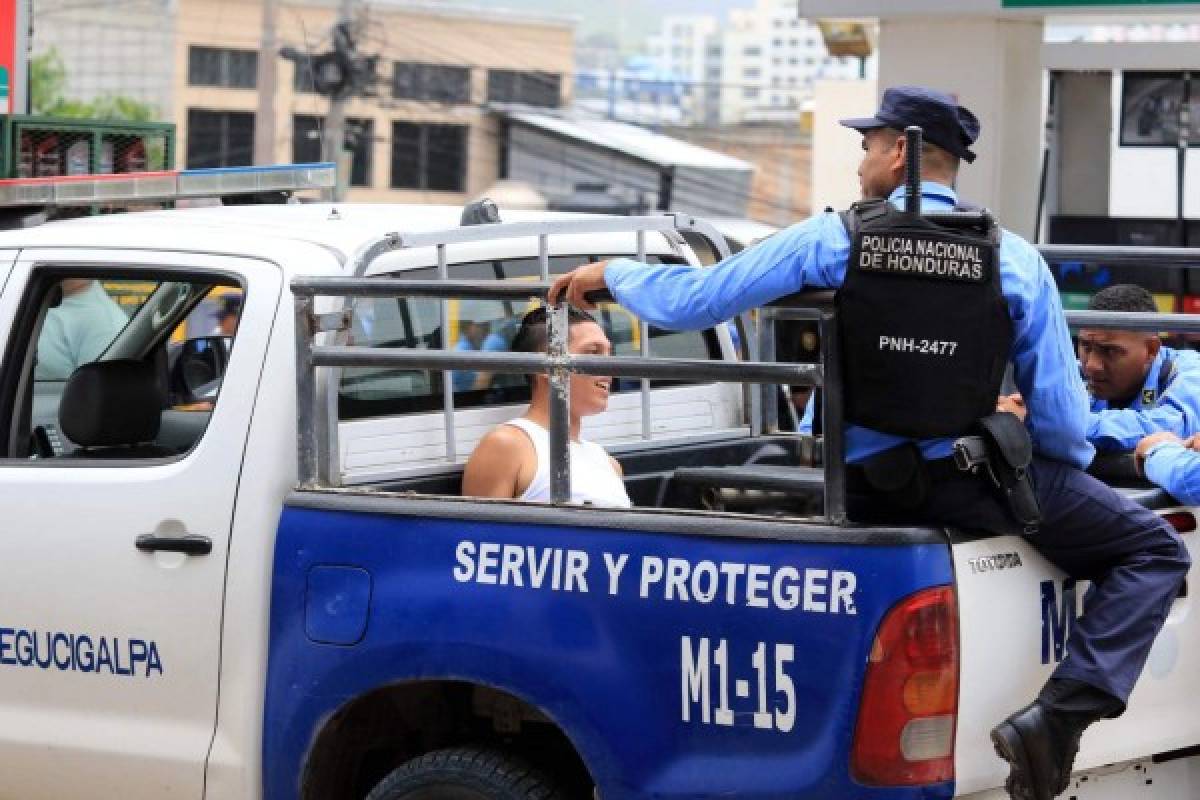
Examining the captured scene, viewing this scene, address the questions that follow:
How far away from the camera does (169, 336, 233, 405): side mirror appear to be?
589 centimetres

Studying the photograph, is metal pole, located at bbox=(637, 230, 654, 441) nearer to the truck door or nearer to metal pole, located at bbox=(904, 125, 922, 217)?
the truck door

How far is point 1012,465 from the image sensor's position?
12.5 ft

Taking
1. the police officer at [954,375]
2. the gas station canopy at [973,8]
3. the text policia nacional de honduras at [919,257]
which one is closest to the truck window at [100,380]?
the police officer at [954,375]

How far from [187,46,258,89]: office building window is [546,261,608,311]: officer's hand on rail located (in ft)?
149

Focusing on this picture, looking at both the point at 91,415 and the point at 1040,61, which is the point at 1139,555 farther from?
the point at 1040,61

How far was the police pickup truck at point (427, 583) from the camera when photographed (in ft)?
12.4

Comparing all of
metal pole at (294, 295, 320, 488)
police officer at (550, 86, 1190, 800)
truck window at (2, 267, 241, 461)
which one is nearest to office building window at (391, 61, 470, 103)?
truck window at (2, 267, 241, 461)

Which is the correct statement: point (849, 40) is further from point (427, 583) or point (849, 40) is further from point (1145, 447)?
point (427, 583)

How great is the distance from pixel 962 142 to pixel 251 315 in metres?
A: 1.56

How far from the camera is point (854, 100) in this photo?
43.1 metres

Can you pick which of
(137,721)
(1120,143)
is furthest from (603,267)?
(1120,143)

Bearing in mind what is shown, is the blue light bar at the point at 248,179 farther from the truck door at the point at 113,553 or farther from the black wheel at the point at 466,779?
the black wheel at the point at 466,779

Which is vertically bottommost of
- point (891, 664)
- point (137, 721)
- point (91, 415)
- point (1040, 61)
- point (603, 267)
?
point (137, 721)

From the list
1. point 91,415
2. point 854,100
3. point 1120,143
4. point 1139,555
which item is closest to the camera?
point 1139,555
